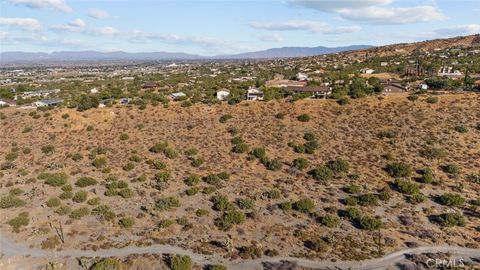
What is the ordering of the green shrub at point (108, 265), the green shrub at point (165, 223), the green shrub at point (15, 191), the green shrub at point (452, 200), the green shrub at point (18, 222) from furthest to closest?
the green shrub at point (15, 191) < the green shrub at point (452, 200) < the green shrub at point (18, 222) < the green shrub at point (165, 223) < the green shrub at point (108, 265)

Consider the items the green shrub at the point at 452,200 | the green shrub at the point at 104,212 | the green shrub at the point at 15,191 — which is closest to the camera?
the green shrub at the point at 452,200

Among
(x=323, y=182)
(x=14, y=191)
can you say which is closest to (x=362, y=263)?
(x=323, y=182)

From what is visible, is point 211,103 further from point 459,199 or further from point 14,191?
point 459,199

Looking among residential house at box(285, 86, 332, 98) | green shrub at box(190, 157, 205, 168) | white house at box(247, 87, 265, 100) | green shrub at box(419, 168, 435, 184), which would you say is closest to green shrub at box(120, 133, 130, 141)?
green shrub at box(190, 157, 205, 168)

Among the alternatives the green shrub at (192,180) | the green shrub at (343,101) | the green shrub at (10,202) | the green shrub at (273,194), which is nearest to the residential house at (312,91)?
the green shrub at (343,101)

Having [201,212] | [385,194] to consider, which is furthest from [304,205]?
[201,212]

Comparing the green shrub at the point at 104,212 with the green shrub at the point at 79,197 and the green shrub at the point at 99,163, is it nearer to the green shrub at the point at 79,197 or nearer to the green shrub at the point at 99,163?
the green shrub at the point at 79,197

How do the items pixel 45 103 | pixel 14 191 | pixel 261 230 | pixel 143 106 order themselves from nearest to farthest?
pixel 261 230
pixel 14 191
pixel 143 106
pixel 45 103
